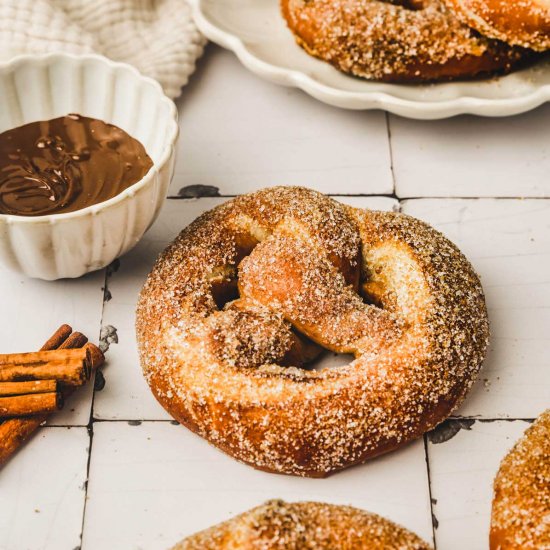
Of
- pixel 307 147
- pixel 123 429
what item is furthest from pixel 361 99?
pixel 123 429

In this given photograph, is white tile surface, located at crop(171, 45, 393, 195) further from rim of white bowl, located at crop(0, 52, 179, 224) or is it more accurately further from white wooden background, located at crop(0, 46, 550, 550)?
rim of white bowl, located at crop(0, 52, 179, 224)

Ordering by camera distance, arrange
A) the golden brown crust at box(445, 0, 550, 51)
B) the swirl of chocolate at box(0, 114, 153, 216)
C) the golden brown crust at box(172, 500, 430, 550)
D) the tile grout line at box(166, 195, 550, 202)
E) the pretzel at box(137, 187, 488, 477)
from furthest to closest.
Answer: the tile grout line at box(166, 195, 550, 202), the golden brown crust at box(445, 0, 550, 51), the swirl of chocolate at box(0, 114, 153, 216), the pretzel at box(137, 187, 488, 477), the golden brown crust at box(172, 500, 430, 550)

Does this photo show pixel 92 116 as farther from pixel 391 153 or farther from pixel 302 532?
pixel 302 532

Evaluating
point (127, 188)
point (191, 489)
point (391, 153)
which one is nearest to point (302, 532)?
point (191, 489)

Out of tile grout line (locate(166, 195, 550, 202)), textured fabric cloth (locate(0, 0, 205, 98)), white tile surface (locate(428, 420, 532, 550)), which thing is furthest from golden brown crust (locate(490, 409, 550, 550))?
textured fabric cloth (locate(0, 0, 205, 98))

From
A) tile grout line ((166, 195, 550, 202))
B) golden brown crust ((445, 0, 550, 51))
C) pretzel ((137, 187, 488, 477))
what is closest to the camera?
pretzel ((137, 187, 488, 477))

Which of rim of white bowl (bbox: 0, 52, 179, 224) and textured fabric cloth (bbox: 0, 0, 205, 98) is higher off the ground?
rim of white bowl (bbox: 0, 52, 179, 224)
